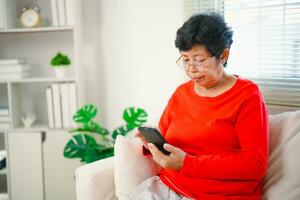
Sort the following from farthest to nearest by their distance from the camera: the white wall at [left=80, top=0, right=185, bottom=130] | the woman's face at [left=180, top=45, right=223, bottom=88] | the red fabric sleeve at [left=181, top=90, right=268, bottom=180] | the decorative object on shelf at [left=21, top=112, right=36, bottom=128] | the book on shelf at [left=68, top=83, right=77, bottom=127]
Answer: the decorative object on shelf at [left=21, top=112, right=36, bottom=128] < the book on shelf at [left=68, top=83, right=77, bottom=127] < the white wall at [left=80, top=0, right=185, bottom=130] < the woman's face at [left=180, top=45, right=223, bottom=88] < the red fabric sleeve at [left=181, top=90, right=268, bottom=180]

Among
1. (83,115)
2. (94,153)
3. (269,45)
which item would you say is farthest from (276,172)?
(83,115)

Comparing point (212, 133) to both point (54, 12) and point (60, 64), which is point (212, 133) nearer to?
point (60, 64)

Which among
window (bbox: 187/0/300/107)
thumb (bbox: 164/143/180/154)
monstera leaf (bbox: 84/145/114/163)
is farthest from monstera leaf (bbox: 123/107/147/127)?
thumb (bbox: 164/143/180/154)

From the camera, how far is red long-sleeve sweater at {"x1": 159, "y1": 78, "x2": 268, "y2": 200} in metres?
1.28

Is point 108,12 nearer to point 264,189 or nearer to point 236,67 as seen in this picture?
point 236,67

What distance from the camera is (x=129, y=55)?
2.59 meters

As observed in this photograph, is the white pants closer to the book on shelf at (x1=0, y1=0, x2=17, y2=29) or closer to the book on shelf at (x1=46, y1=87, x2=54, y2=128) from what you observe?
the book on shelf at (x1=46, y1=87, x2=54, y2=128)

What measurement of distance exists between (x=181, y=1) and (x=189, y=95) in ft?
2.83

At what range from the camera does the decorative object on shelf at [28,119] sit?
99.5 inches

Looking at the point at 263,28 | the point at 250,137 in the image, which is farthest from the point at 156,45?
the point at 250,137

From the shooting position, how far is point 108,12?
2.61 meters

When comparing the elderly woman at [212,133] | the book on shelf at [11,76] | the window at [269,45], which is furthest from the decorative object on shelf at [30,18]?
the elderly woman at [212,133]

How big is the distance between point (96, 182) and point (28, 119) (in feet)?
3.85

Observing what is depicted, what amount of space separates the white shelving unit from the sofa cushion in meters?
1.43
